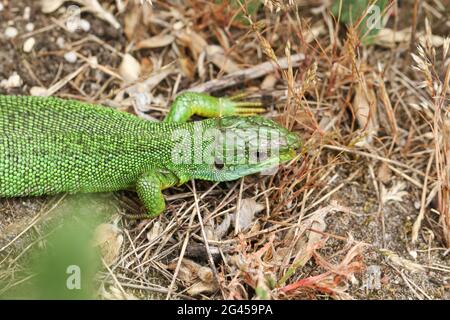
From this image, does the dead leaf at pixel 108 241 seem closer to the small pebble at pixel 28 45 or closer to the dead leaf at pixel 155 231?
the dead leaf at pixel 155 231

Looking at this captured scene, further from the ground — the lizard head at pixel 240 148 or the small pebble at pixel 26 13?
the small pebble at pixel 26 13

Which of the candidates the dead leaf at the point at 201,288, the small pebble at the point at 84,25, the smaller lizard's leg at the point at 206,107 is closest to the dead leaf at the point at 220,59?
the smaller lizard's leg at the point at 206,107

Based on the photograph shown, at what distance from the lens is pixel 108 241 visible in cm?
392

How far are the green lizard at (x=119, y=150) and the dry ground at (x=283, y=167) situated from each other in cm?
20

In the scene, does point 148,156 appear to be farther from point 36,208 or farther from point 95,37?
A: point 95,37

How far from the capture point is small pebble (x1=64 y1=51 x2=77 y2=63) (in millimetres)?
4766

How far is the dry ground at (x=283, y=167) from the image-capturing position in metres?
3.77

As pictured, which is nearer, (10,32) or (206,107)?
(206,107)

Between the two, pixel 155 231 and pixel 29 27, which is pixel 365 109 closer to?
pixel 155 231

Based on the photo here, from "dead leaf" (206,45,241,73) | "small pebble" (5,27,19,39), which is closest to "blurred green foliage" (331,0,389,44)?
"dead leaf" (206,45,241,73)

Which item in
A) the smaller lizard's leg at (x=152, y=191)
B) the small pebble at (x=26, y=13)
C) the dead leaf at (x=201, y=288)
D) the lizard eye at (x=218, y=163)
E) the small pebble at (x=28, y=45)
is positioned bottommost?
the dead leaf at (x=201, y=288)

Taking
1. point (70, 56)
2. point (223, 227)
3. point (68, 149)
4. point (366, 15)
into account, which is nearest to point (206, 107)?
point (223, 227)

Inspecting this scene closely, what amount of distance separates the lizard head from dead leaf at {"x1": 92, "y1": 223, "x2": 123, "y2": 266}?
27.8 inches
